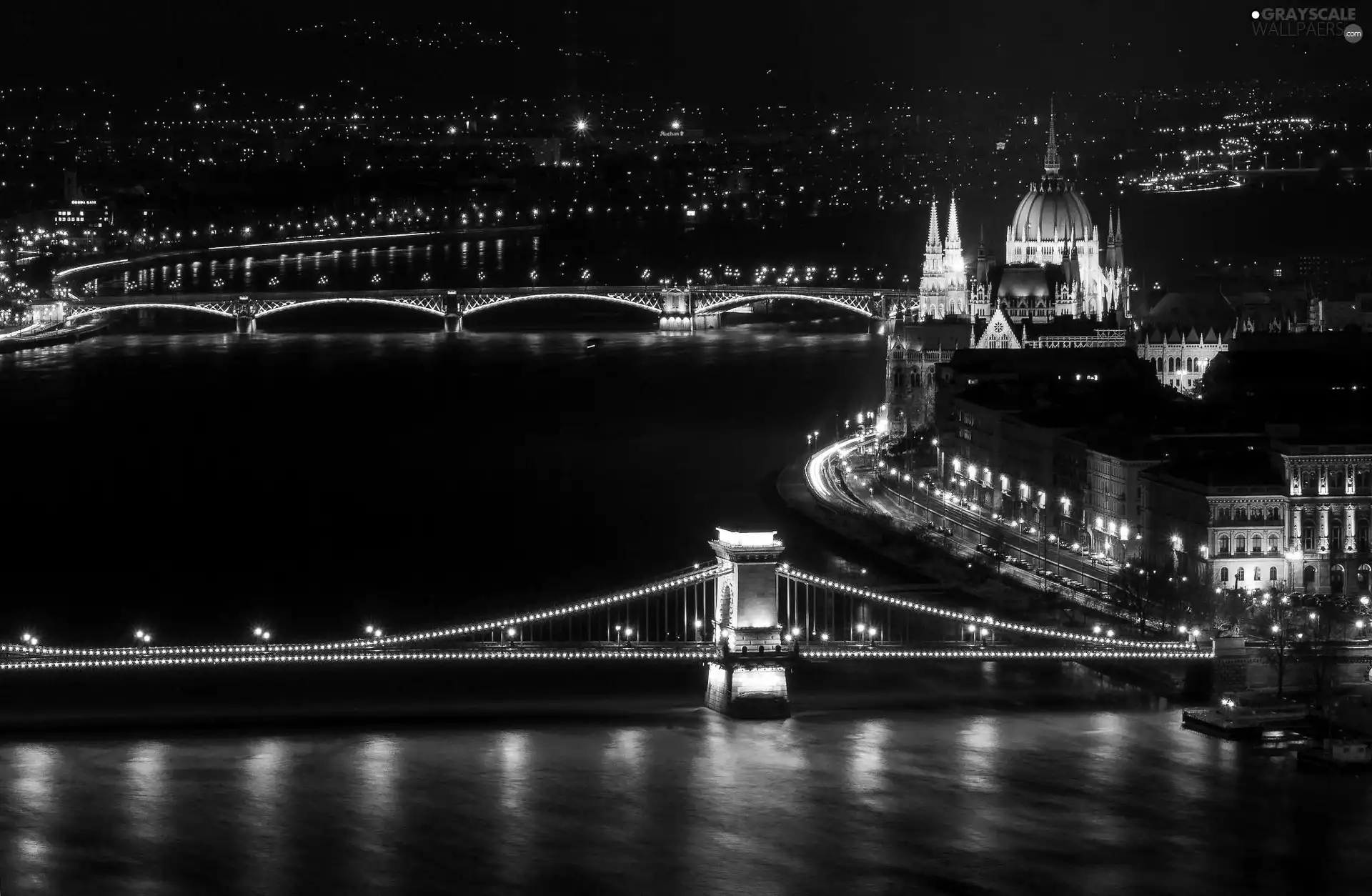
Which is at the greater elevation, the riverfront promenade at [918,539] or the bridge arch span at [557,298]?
the bridge arch span at [557,298]

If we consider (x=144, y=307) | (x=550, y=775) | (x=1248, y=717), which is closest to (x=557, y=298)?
(x=144, y=307)

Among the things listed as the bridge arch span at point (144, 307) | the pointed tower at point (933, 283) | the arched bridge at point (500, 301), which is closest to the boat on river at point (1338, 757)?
the pointed tower at point (933, 283)

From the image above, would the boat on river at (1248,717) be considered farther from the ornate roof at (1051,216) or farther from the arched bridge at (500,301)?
the arched bridge at (500,301)

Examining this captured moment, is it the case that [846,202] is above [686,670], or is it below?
above

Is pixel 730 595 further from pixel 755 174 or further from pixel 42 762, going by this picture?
pixel 755 174

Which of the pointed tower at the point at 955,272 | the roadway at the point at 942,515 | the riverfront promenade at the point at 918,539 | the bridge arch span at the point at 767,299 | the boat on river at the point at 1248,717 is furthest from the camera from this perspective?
the bridge arch span at the point at 767,299

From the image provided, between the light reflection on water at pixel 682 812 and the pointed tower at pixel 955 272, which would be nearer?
the light reflection on water at pixel 682 812

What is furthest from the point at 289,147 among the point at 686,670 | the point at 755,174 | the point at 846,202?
the point at 686,670
